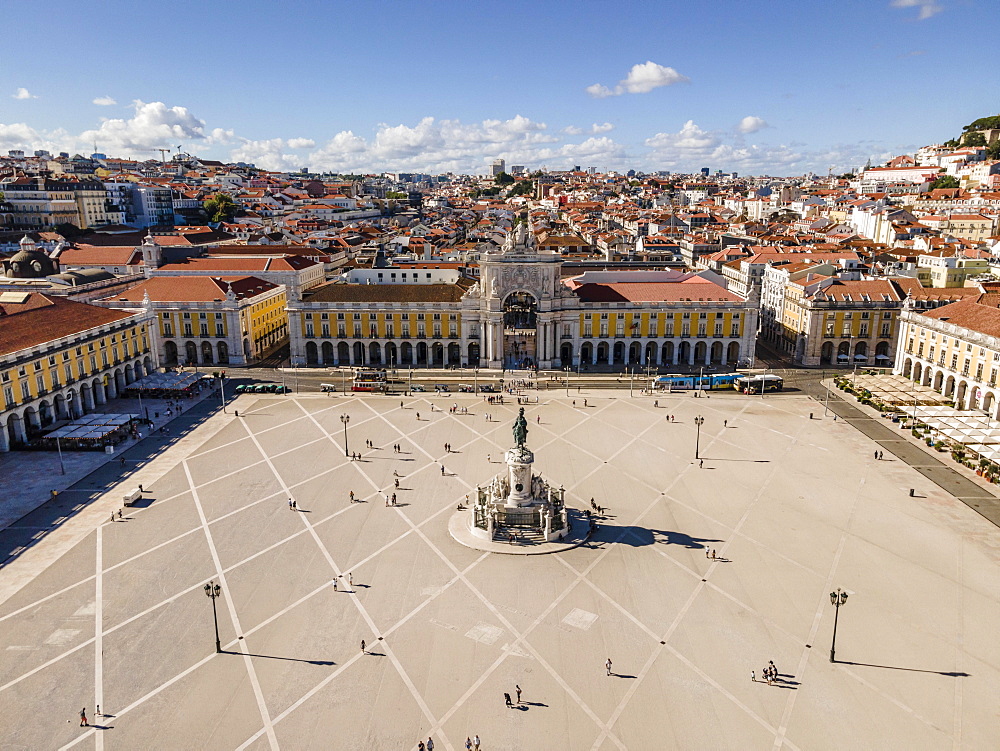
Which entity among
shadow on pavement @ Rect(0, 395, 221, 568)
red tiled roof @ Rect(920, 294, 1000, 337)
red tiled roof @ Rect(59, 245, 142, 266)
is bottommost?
shadow on pavement @ Rect(0, 395, 221, 568)

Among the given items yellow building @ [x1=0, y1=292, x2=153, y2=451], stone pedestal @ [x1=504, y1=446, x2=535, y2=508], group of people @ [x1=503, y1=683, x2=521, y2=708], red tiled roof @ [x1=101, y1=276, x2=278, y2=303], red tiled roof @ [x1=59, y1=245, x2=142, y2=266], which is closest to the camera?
→ group of people @ [x1=503, y1=683, x2=521, y2=708]

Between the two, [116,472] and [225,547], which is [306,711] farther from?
[116,472]

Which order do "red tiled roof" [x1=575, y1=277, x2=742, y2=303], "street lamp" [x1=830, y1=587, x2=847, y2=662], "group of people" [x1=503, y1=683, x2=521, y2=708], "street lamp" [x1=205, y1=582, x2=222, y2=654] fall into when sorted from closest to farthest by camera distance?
"group of people" [x1=503, y1=683, x2=521, y2=708] < "street lamp" [x1=830, y1=587, x2=847, y2=662] < "street lamp" [x1=205, y1=582, x2=222, y2=654] < "red tiled roof" [x1=575, y1=277, x2=742, y2=303]

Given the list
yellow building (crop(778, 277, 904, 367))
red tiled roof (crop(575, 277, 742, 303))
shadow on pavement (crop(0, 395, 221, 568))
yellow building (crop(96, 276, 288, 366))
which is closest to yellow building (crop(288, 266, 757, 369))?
red tiled roof (crop(575, 277, 742, 303))

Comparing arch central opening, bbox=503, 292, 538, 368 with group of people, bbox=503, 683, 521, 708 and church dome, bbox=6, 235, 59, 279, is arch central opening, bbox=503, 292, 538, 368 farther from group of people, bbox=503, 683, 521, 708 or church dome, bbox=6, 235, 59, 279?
church dome, bbox=6, 235, 59, 279

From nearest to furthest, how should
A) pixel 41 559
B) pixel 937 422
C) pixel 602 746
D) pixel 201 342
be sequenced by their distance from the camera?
pixel 602 746, pixel 41 559, pixel 937 422, pixel 201 342

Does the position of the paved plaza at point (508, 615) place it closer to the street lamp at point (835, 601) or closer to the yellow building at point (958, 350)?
the street lamp at point (835, 601)

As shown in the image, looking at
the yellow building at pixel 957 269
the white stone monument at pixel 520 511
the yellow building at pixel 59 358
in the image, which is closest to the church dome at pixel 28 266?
the yellow building at pixel 59 358

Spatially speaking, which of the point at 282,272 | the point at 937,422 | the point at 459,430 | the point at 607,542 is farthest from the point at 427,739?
the point at 282,272
